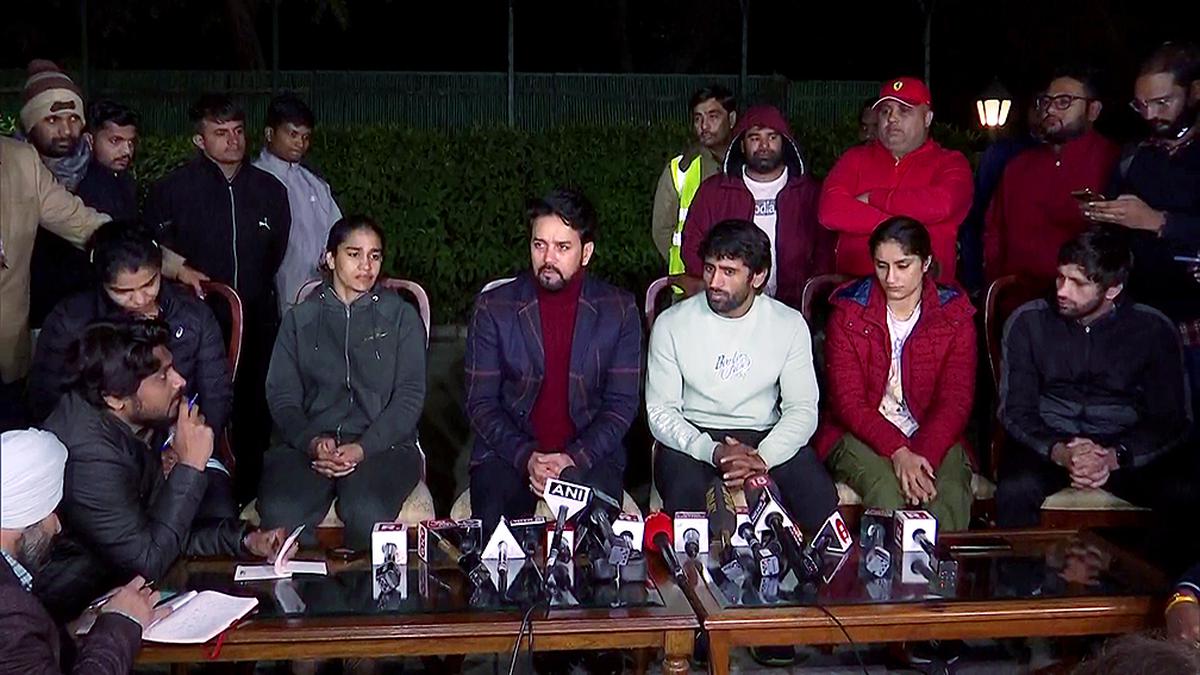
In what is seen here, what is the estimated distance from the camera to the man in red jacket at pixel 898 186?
4.53 meters

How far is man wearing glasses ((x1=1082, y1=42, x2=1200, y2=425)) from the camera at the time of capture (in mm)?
4164

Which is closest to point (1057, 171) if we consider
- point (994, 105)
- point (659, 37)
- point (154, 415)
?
point (154, 415)

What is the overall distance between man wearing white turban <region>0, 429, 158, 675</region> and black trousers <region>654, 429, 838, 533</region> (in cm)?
182

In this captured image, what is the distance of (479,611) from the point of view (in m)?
2.83

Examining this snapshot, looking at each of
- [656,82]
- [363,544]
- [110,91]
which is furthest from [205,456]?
[656,82]

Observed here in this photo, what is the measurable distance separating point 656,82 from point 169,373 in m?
9.92

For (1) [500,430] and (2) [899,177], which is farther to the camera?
(2) [899,177]

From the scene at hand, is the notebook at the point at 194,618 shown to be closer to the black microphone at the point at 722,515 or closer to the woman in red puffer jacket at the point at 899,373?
the black microphone at the point at 722,515

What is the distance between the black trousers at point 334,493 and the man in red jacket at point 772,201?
148cm

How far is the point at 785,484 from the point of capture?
398 cm

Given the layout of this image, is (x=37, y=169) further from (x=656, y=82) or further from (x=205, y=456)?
(x=656, y=82)

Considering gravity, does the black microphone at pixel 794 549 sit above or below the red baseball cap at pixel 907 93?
below

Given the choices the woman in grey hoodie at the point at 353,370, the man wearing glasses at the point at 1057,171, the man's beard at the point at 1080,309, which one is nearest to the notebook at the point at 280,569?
the woman in grey hoodie at the point at 353,370

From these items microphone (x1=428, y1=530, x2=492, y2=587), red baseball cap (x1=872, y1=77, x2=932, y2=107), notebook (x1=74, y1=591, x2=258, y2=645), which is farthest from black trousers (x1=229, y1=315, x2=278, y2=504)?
red baseball cap (x1=872, y1=77, x2=932, y2=107)
